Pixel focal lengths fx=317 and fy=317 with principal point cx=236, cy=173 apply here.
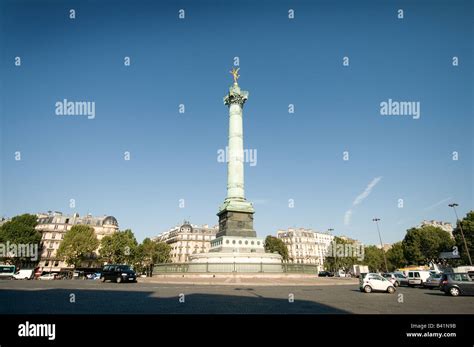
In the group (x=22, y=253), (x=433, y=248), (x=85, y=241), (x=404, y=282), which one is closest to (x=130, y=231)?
(x=85, y=241)

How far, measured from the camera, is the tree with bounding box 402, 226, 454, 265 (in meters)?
74.6

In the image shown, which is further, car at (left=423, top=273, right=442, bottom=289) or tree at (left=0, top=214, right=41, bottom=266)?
tree at (left=0, top=214, right=41, bottom=266)

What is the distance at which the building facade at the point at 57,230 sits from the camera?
8050 centimetres

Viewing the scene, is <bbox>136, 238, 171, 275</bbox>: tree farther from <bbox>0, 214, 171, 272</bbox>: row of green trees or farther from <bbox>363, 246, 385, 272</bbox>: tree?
<bbox>363, 246, 385, 272</bbox>: tree

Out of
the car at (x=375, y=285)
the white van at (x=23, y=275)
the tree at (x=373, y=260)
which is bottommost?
the tree at (x=373, y=260)

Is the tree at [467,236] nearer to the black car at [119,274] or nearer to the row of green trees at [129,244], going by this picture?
the row of green trees at [129,244]

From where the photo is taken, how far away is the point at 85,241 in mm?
69938

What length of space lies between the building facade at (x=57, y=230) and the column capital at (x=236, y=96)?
192 ft

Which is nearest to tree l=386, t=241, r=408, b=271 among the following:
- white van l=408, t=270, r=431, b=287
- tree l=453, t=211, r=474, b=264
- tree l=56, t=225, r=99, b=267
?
tree l=453, t=211, r=474, b=264

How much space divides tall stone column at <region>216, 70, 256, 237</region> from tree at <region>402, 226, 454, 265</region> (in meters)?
57.1

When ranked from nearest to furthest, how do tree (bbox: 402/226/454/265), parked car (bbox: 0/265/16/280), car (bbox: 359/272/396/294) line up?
car (bbox: 359/272/396/294) < parked car (bbox: 0/265/16/280) < tree (bbox: 402/226/454/265)

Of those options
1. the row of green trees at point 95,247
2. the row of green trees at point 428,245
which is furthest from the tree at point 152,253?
the row of green trees at point 428,245
